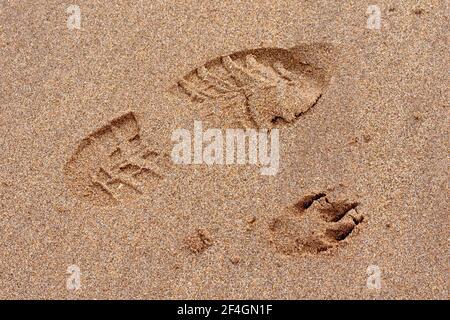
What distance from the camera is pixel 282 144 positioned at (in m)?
2.37

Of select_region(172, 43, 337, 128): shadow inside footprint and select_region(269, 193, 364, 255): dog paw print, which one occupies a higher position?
select_region(172, 43, 337, 128): shadow inside footprint

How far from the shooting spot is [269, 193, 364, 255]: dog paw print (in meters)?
2.26

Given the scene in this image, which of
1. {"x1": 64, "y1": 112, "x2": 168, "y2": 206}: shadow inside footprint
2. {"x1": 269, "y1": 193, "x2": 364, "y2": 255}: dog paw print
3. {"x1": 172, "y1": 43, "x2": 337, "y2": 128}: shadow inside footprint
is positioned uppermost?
{"x1": 172, "y1": 43, "x2": 337, "y2": 128}: shadow inside footprint

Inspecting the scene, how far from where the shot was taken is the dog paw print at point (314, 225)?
2262 millimetres

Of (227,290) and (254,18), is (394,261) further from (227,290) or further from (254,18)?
(254,18)

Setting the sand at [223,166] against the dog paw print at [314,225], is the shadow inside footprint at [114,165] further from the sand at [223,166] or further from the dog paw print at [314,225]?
the dog paw print at [314,225]

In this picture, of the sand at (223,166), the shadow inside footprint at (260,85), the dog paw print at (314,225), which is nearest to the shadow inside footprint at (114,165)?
the sand at (223,166)

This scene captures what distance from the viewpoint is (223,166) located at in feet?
7.79

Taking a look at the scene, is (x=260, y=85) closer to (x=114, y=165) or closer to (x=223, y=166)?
(x=223, y=166)

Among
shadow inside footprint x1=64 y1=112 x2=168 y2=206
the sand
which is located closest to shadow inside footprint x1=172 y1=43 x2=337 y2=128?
the sand

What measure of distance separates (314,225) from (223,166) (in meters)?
0.34

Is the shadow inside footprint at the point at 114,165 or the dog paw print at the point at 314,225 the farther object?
the shadow inside footprint at the point at 114,165

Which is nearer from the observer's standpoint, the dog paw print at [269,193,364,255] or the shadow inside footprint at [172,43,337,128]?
the dog paw print at [269,193,364,255]

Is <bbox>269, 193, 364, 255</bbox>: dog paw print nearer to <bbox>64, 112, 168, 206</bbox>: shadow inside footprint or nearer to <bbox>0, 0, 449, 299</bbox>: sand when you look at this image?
<bbox>0, 0, 449, 299</bbox>: sand
